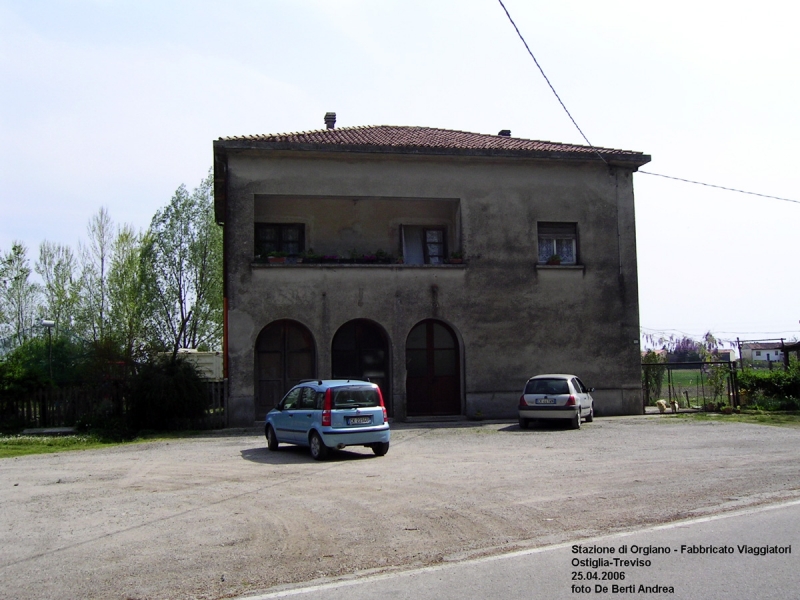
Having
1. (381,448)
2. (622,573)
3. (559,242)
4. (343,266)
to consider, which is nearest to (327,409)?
(381,448)

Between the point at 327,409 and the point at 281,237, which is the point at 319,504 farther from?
the point at 281,237

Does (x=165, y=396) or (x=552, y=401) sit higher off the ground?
(x=165, y=396)

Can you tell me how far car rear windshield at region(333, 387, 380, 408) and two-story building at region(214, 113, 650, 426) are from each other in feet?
27.5

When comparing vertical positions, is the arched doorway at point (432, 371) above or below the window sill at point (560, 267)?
below

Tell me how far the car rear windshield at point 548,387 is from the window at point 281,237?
9014 millimetres

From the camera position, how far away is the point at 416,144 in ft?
82.0

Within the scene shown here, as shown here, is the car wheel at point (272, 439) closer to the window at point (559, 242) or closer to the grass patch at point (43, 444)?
the grass patch at point (43, 444)

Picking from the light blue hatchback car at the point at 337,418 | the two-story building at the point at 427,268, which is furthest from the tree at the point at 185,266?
the light blue hatchback car at the point at 337,418

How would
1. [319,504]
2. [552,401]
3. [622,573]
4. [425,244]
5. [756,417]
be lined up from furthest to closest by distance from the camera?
[425,244]
[756,417]
[552,401]
[319,504]
[622,573]

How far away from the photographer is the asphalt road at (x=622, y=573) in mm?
6086

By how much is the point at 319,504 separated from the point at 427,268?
49.6 ft

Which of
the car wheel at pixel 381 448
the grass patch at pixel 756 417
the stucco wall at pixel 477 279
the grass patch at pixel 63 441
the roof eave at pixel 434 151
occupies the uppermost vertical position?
the roof eave at pixel 434 151

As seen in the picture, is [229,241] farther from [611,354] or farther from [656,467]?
[656,467]

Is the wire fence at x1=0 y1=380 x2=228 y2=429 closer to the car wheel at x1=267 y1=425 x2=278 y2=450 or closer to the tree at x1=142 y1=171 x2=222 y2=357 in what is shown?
the car wheel at x1=267 y1=425 x2=278 y2=450
